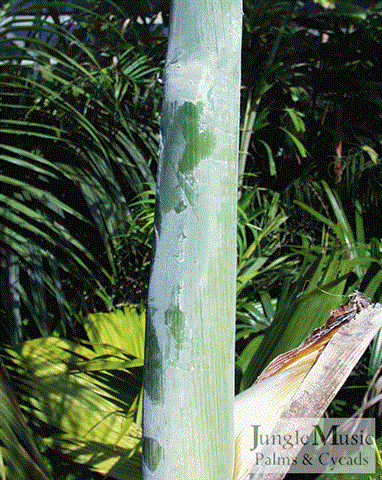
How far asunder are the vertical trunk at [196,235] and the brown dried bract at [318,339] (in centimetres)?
12

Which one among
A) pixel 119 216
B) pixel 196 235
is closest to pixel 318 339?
pixel 196 235

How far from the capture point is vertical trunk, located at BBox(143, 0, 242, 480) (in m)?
0.27

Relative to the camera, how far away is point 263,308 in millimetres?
1096

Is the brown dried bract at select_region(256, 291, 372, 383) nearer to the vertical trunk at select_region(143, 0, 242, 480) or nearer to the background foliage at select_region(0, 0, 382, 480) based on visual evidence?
the vertical trunk at select_region(143, 0, 242, 480)

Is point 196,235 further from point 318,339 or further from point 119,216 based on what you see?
point 119,216

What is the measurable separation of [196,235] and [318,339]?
0.70 ft

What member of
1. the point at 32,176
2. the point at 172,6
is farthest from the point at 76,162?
the point at 172,6

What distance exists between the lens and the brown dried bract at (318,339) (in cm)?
39

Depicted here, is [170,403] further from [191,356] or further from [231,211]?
[231,211]

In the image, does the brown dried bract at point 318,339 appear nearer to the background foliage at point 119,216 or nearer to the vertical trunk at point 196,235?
the vertical trunk at point 196,235

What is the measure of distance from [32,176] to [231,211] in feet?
2.76

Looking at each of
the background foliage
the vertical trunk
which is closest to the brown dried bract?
the vertical trunk

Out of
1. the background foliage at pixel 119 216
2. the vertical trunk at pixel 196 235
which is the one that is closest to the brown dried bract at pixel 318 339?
the vertical trunk at pixel 196 235

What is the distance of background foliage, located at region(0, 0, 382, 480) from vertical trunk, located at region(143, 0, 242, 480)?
0.17 meters
